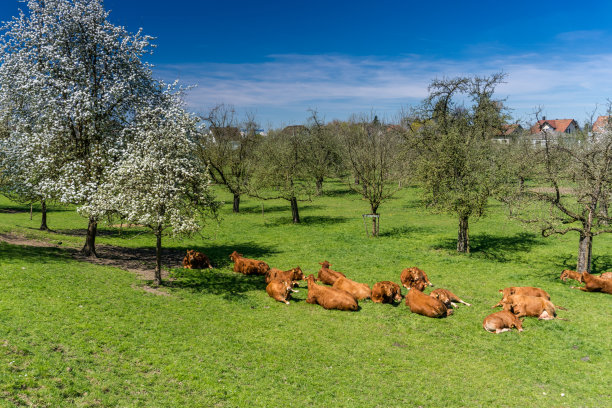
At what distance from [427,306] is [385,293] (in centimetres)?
186

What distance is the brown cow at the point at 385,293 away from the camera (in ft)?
54.7

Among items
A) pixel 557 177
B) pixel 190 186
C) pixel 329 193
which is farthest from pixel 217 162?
pixel 557 177

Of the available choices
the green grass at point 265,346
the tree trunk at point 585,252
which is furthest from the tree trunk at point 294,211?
the tree trunk at point 585,252

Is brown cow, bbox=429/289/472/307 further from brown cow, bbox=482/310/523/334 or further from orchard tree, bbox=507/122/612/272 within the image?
orchard tree, bbox=507/122/612/272

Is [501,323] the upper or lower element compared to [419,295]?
lower

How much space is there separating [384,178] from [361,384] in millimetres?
24754

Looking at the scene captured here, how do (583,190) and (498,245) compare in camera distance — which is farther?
(498,245)

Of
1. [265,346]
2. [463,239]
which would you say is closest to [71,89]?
[265,346]

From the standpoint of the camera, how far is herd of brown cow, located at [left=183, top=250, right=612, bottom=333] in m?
15.1

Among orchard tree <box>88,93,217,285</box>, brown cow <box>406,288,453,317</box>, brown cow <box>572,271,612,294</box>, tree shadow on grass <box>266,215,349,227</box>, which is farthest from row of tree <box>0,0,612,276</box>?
tree shadow on grass <box>266,215,349,227</box>

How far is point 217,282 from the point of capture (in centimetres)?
1953

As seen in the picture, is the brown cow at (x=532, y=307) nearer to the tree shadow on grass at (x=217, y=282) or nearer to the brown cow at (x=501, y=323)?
the brown cow at (x=501, y=323)

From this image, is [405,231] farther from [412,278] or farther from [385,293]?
[385,293]

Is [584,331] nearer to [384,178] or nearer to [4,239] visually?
[384,178]
